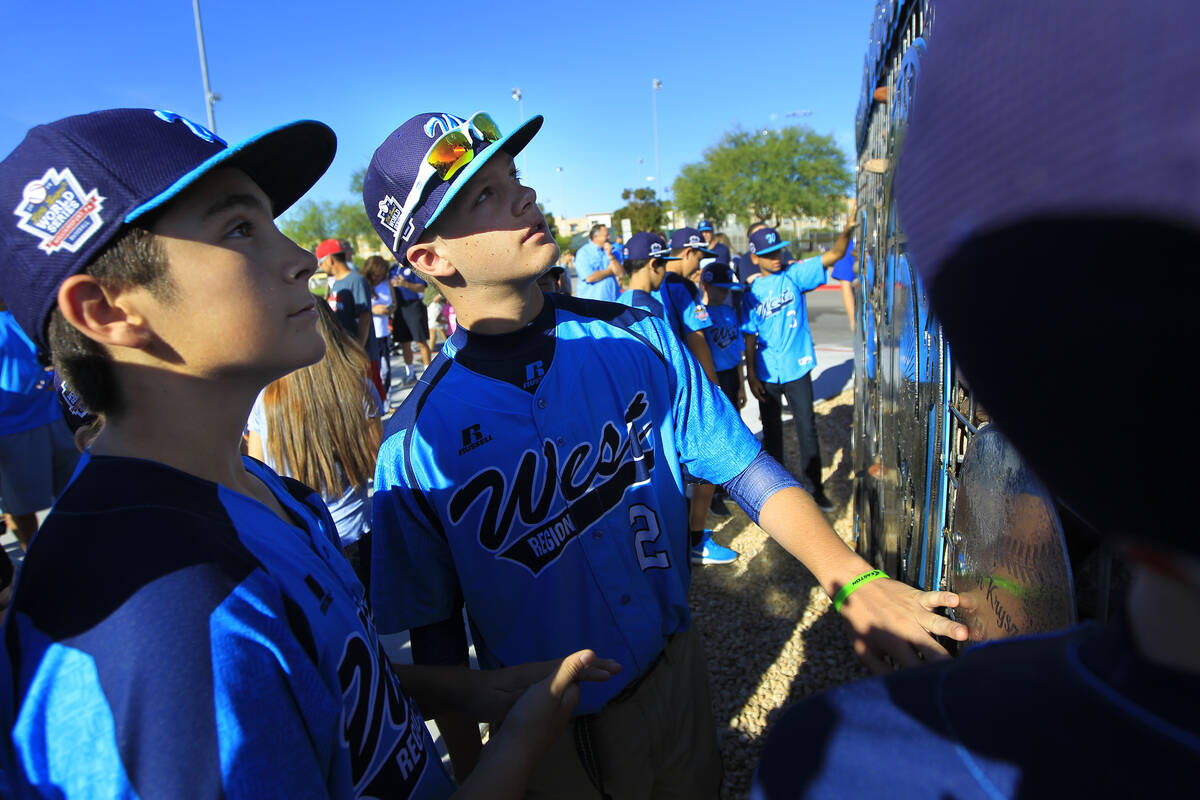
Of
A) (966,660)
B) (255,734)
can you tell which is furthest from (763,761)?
(255,734)

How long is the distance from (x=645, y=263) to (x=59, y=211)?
4.66 meters

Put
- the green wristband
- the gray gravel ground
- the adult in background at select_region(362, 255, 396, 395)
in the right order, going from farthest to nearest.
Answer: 1. the adult in background at select_region(362, 255, 396, 395)
2. the gray gravel ground
3. the green wristband

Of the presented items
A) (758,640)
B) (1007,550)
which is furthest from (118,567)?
(758,640)

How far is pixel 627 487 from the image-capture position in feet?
6.00

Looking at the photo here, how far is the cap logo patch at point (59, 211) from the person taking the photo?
0.98 meters

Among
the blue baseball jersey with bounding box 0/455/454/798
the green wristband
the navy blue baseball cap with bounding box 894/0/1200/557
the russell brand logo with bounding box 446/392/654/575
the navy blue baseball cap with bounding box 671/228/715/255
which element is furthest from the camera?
the navy blue baseball cap with bounding box 671/228/715/255

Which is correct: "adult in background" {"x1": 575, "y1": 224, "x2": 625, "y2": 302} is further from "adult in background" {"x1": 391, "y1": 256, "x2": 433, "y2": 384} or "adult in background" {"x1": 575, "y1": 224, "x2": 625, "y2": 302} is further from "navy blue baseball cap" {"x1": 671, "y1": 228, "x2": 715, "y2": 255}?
"adult in background" {"x1": 391, "y1": 256, "x2": 433, "y2": 384}

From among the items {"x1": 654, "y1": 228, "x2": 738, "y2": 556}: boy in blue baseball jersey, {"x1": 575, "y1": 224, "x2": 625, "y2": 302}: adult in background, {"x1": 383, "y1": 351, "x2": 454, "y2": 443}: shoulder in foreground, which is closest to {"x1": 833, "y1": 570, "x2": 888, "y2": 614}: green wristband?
{"x1": 383, "y1": 351, "x2": 454, "y2": 443}: shoulder in foreground

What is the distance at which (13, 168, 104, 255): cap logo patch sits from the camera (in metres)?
0.98

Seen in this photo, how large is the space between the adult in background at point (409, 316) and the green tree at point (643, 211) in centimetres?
→ 3322

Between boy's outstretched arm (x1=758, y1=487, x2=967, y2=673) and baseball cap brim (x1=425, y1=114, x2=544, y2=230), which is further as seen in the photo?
baseball cap brim (x1=425, y1=114, x2=544, y2=230)

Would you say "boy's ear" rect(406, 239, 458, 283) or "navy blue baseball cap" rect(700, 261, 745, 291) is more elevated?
"boy's ear" rect(406, 239, 458, 283)

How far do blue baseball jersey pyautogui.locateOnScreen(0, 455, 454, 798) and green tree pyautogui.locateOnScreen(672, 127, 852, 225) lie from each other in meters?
43.6

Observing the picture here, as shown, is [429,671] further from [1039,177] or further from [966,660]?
[1039,177]
